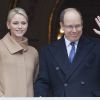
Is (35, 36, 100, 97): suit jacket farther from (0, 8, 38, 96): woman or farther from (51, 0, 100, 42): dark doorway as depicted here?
(51, 0, 100, 42): dark doorway

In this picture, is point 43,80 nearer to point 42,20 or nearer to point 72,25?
point 72,25

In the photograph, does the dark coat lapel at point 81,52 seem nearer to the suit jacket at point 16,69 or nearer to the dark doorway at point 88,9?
the suit jacket at point 16,69

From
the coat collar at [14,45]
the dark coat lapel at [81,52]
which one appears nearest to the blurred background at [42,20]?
the coat collar at [14,45]

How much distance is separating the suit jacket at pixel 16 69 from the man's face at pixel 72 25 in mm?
524

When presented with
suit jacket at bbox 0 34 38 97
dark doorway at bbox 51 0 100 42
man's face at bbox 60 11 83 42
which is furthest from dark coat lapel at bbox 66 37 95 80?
dark doorway at bbox 51 0 100 42

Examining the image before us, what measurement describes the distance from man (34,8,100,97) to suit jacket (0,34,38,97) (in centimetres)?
19

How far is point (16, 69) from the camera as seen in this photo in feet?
15.7

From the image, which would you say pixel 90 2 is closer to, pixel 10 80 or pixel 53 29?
pixel 53 29

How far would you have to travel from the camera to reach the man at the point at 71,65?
14.8ft

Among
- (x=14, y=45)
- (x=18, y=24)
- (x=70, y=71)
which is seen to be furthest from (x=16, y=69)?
(x=70, y=71)

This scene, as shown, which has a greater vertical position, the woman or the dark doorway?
the woman

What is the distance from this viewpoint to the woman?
4766 millimetres

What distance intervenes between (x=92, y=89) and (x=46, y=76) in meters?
0.43

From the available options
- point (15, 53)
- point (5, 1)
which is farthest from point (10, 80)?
point (5, 1)
